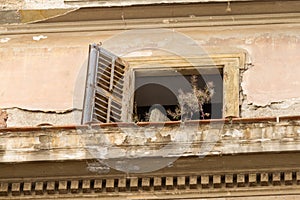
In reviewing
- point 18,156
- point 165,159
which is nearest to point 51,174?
point 18,156

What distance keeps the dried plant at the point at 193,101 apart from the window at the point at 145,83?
81mm

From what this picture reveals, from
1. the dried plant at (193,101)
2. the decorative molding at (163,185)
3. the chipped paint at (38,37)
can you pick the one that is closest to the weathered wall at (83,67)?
the chipped paint at (38,37)

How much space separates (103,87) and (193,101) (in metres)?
1.19

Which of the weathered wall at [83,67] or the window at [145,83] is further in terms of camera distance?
the weathered wall at [83,67]

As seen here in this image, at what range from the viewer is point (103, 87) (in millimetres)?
13773

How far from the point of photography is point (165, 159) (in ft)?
40.7

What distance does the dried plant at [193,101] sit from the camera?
1414cm

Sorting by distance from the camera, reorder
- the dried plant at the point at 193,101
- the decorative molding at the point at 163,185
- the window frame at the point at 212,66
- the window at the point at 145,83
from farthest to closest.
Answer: the dried plant at the point at 193,101, the window frame at the point at 212,66, the window at the point at 145,83, the decorative molding at the point at 163,185

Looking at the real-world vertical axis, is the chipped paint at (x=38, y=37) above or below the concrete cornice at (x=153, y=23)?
below

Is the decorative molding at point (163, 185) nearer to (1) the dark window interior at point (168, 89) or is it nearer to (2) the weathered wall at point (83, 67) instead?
(2) the weathered wall at point (83, 67)

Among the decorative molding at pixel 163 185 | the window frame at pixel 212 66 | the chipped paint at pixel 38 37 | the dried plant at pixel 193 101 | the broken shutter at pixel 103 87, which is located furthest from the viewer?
the chipped paint at pixel 38 37

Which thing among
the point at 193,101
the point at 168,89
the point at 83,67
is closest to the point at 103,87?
the point at 83,67

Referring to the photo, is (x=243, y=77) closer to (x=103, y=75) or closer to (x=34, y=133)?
(x=103, y=75)

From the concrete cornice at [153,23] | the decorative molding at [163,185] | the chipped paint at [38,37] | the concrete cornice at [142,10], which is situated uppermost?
the concrete cornice at [142,10]
